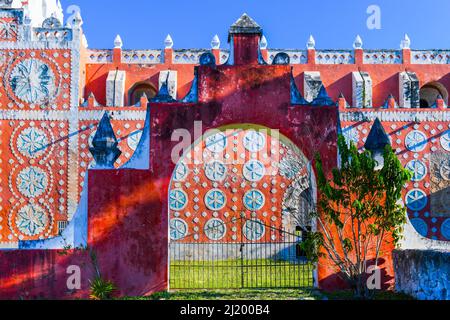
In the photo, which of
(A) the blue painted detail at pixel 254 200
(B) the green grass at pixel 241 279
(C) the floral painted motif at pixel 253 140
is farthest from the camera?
(C) the floral painted motif at pixel 253 140

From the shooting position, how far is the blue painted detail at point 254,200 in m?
17.2

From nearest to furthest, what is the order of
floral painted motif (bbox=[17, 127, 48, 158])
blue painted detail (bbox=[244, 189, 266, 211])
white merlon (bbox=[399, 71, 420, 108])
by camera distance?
floral painted motif (bbox=[17, 127, 48, 158]) < blue painted detail (bbox=[244, 189, 266, 211]) < white merlon (bbox=[399, 71, 420, 108])

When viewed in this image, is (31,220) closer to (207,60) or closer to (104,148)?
(104,148)

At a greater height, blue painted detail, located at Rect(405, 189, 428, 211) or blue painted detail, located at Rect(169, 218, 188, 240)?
blue painted detail, located at Rect(405, 189, 428, 211)

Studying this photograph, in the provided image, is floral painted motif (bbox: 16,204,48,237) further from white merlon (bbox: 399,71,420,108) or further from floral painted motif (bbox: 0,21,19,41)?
white merlon (bbox: 399,71,420,108)

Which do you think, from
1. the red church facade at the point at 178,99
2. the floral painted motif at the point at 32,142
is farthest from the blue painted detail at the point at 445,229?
the floral painted motif at the point at 32,142

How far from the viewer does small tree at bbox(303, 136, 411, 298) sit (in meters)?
8.48

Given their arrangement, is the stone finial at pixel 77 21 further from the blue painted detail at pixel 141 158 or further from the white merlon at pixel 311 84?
the blue painted detail at pixel 141 158

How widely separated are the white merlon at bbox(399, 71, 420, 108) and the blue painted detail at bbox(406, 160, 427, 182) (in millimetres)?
2130

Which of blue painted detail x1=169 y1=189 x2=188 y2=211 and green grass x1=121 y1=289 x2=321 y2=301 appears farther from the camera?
blue painted detail x1=169 y1=189 x2=188 y2=211

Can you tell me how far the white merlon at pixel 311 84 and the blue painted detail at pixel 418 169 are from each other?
399 centimetres

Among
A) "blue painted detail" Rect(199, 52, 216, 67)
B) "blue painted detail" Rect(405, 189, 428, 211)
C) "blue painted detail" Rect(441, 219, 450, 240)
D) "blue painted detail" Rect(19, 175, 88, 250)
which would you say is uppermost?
"blue painted detail" Rect(199, 52, 216, 67)

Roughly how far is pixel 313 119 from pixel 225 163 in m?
8.20

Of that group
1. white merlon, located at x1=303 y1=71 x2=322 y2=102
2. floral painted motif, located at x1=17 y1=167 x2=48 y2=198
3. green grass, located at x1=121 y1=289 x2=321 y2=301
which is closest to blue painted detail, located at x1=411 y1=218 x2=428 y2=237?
white merlon, located at x1=303 y1=71 x2=322 y2=102
